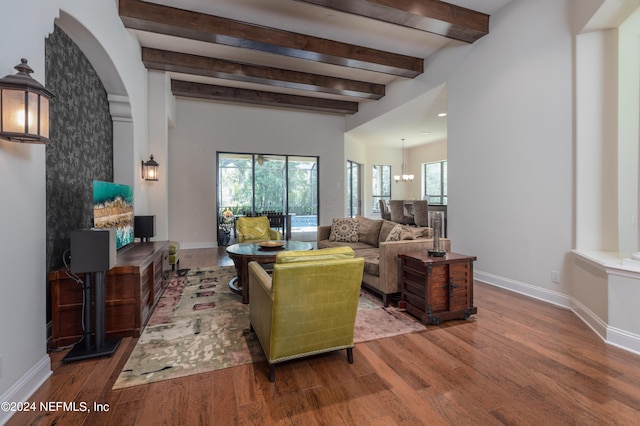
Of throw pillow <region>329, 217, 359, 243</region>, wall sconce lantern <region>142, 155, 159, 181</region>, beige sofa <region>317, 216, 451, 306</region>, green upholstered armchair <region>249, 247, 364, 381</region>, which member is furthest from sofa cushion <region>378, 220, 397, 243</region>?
wall sconce lantern <region>142, 155, 159, 181</region>

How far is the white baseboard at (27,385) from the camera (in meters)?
1.62

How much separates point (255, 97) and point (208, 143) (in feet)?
5.49

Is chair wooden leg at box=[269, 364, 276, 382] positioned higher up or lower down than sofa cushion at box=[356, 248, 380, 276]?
lower down

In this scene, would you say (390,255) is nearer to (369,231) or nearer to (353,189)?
(369,231)

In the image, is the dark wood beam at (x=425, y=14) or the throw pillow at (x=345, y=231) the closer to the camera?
the dark wood beam at (x=425, y=14)

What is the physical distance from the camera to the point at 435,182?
10289 millimetres

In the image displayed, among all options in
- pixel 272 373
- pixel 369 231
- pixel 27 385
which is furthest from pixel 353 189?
pixel 27 385

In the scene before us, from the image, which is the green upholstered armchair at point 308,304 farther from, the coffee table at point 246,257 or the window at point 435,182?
the window at point 435,182

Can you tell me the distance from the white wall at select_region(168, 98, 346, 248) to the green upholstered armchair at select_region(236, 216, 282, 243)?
2677mm

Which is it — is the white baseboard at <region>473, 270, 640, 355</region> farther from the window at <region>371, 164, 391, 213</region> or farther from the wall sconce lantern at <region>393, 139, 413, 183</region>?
the window at <region>371, 164, 391, 213</region>

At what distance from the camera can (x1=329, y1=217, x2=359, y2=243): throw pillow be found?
192 inches

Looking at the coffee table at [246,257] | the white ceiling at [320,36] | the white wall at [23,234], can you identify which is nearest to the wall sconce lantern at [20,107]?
the white wall at [23,234]

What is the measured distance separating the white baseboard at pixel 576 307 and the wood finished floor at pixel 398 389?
105 mm

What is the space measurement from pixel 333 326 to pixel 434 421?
31.3 inches
